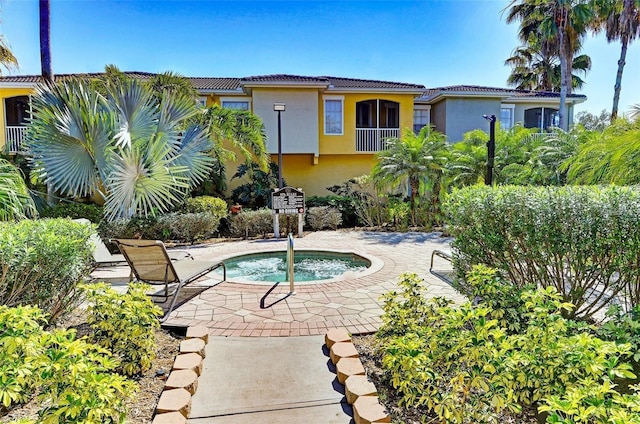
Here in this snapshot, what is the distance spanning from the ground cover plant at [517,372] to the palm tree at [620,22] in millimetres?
24007

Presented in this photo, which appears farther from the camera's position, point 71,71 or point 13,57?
point 71,71

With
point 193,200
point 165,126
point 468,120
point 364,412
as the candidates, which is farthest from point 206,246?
point 468,120

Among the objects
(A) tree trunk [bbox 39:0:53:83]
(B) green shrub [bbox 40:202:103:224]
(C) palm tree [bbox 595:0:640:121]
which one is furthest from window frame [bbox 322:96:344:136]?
(C) palm tree [bbox 595:0:640:121]

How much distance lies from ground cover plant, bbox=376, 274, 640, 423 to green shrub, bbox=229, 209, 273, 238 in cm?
1068

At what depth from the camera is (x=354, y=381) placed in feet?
11.4

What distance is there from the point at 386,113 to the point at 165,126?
12951 millimetres

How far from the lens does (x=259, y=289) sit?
6.66 m

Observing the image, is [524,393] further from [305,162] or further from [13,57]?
[305,162]

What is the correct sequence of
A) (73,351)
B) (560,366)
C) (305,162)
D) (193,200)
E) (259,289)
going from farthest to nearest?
(305,162) < (193,200) < (259,289) < (560,366) < (73,351)

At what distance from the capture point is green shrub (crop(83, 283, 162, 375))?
369cm

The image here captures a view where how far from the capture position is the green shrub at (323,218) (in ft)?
49.6

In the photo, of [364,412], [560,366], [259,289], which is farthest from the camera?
[259,289]

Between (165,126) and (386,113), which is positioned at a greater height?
(386,113)

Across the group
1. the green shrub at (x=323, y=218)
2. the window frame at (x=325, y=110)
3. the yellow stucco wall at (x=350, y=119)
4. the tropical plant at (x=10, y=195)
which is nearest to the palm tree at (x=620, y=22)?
the yellow stucco wall at (x=350, y=119)
